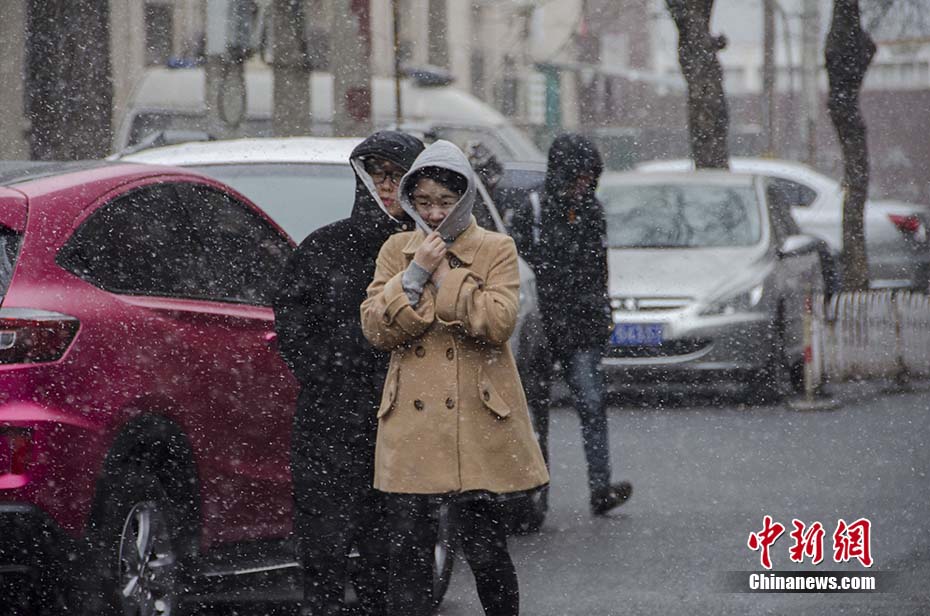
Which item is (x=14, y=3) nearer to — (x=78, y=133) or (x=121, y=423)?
(x=78, y=133)

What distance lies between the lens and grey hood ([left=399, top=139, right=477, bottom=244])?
5.23 meters

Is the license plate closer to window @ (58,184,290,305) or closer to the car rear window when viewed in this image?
window @ (58,184,290,305)

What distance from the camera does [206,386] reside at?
19.9ft

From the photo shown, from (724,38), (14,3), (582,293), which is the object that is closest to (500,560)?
(582,293)

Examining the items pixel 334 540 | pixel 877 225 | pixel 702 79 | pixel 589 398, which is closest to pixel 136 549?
pixel 334 540

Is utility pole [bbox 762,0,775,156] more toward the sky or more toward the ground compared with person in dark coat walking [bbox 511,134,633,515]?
more toward the sky

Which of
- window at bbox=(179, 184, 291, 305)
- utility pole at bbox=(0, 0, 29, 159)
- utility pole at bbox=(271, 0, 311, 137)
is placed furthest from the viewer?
utility pole at bbox=(0, 0, 29, 159)

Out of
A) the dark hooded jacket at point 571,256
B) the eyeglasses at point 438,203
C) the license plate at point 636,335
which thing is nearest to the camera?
the eyeglasses at point 438,203

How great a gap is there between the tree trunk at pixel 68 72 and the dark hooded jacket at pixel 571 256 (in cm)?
473

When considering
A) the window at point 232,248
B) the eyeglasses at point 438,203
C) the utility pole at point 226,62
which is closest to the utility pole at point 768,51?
the utility pole at point 226,62

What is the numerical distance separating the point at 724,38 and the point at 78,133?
28.8 feet

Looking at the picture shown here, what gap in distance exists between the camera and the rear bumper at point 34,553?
17.0ft

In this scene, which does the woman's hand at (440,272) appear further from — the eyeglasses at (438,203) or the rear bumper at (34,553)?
the rear bumper at (34,553)

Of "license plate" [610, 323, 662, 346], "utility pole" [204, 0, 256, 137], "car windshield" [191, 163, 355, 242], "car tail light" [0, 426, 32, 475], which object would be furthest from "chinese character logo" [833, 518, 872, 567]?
"utility pole" [204, 0, 256, 137]
